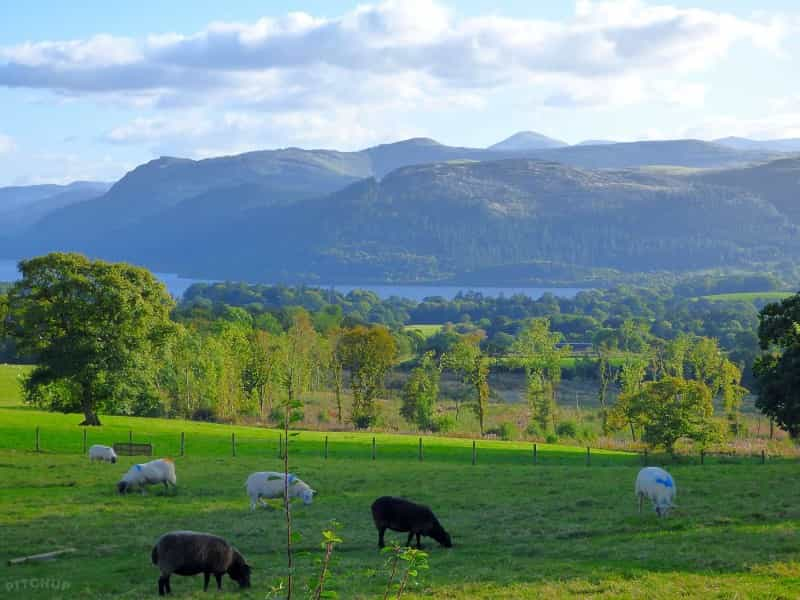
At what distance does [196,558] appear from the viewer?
19781mm

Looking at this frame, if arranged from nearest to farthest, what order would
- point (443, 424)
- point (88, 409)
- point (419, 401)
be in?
point (88, 409)
point (443, 424)
point (419, 401)

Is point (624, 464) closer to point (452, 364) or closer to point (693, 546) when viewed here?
point (693, 546)

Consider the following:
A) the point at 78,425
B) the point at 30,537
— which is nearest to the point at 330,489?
the point at 30,537

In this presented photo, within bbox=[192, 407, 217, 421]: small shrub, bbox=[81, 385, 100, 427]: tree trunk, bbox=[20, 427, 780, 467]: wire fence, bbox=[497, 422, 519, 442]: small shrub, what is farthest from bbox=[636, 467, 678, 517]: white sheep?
bbox=[192, 407, 217, 421]: small shrub

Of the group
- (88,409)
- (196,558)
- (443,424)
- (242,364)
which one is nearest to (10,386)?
(242,364)

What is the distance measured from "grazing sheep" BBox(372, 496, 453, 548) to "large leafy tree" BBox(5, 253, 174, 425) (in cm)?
3695

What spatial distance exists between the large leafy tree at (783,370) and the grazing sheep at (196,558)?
28.9 metres

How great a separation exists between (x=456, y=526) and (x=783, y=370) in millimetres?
21351

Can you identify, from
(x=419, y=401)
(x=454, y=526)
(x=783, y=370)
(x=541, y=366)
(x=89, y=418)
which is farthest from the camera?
(x=541, y=366)

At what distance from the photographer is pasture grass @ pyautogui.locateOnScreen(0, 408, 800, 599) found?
1984 centimetres

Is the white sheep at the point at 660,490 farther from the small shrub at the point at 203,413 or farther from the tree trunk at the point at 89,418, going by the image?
the small shrub at the point at 203,413

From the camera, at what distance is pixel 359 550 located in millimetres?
24438

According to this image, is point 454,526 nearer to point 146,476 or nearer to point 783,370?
point 146,476

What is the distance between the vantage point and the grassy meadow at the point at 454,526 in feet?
65.1
